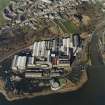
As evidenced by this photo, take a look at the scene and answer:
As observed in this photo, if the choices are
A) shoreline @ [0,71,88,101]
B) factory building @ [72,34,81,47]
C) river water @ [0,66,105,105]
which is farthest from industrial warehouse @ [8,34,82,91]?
river water @ [0,66,105,105]

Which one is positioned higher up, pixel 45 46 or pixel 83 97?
pixel 45 46

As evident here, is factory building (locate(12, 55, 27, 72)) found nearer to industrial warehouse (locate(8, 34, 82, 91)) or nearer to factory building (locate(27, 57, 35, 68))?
industrial warehouse (locate(8, 34, 82, 91))

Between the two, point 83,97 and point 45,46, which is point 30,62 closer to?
point 45,46

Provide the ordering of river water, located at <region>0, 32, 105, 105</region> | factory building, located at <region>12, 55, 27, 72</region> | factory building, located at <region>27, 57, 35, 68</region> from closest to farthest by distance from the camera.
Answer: river water, located at <region>0, 32, 105, 105</region>, factory building, located at <region>12, 55, 27, 72</region>, factory building, located at <region>27, 57, 35, 68</region>

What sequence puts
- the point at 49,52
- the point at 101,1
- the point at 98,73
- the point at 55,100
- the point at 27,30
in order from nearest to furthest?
the point at 55,100
the point at 98,73
the point at 49,52
the point at 27,30
the point at 101,1

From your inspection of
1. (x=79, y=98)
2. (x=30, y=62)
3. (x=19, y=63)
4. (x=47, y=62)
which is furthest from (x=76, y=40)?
(x=79, y=98)

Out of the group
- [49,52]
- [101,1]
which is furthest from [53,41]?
[101,1]

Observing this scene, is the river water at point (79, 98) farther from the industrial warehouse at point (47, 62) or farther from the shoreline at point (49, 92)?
the industrial warehouse at point (47, 62)

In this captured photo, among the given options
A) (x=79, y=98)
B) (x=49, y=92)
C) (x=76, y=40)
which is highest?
(x=76, y=40)

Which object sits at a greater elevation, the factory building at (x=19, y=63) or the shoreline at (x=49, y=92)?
the factory building at (x=19, y=63)

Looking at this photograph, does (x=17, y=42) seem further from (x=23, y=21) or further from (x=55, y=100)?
(x=55, y=100)

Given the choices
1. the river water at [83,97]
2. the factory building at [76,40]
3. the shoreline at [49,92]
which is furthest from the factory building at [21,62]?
the factory building at [76,40]
